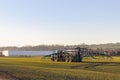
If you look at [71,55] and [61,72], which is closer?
[61,72]

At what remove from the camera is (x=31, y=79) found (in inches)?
885

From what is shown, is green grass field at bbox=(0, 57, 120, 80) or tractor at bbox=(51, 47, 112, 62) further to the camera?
tractor at bbox=(51, 47, 112, 62)

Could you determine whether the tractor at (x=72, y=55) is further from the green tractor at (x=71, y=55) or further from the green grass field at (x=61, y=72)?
the green grass field at (x=61, y=72)

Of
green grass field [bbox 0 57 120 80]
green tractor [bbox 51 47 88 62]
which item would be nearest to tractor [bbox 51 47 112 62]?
green tractor [bbox 51 47 88 62]

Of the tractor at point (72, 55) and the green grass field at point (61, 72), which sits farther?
the tractor at point (72, 55)

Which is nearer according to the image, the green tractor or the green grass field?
the green grass field

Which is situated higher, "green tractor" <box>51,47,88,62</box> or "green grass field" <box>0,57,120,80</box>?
"green tractor" <box>51,47,88,62</box>

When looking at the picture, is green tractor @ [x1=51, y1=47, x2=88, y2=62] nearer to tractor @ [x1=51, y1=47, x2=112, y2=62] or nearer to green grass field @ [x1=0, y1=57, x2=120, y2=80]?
tractor @ [x1=51, y1=47, x2=112, y2=62]

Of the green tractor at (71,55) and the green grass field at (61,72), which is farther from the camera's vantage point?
the green tractor at (71,55)

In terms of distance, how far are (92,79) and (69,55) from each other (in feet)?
128

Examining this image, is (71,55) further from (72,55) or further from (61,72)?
(61,72)

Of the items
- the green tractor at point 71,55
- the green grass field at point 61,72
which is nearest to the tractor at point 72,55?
the green tractor at point 71,55

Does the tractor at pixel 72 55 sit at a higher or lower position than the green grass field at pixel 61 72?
higher

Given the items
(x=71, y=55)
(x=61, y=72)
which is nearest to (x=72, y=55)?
(x=71, y=55)
